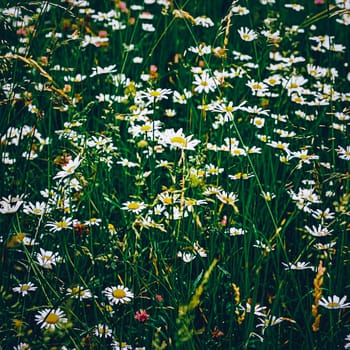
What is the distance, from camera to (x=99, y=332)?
56.3 inches

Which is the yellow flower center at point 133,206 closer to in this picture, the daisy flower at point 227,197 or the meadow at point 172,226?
the meadow at point 172,226

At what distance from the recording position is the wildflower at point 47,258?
4.98 ft

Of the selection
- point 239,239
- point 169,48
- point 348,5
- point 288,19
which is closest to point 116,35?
point 169,48

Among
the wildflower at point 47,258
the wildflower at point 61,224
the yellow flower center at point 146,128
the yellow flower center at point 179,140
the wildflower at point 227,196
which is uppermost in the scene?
the yellow flower center at point 179,140

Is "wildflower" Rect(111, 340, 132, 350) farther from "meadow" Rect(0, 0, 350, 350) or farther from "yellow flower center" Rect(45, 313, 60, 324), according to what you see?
"yellow flower center" Rect(45, 313, 60, 324)

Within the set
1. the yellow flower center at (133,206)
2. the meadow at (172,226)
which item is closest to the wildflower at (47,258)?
the meadow at (172,226)

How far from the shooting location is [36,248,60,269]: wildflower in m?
1.52

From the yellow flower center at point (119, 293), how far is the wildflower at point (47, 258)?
0.20 m

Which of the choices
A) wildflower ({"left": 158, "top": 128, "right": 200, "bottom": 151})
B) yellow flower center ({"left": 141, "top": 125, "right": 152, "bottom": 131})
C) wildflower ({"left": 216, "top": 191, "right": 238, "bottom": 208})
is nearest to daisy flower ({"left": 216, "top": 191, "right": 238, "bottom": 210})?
wildflower ({"left": 216, "top": 191, "right": 238, "bottom": 208})

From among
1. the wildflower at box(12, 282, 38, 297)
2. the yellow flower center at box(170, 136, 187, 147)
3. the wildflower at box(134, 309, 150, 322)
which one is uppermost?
the yellow flower center at box(170, 136, 187, 147)

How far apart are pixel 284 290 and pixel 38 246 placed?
2.59ft

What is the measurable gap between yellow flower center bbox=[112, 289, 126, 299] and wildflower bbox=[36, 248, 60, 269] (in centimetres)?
20

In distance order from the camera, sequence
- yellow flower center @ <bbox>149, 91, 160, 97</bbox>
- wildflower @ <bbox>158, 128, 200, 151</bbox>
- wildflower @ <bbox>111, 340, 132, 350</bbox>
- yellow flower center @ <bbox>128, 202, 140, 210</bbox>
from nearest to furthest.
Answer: wildflower @ <bbox>111, 340, 132, 350</bbox>, wildflower @ <bbox>158, 128, 200, 151</bbox>, yellow flower center @ <bbox>128, 202, 140, 210</bbox>, yellow flower center @ <bbox>149, 91, 160, 97</bbox>

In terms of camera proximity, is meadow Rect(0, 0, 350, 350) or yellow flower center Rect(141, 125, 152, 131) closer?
meadow Rect(0, 0, 350, 350)
